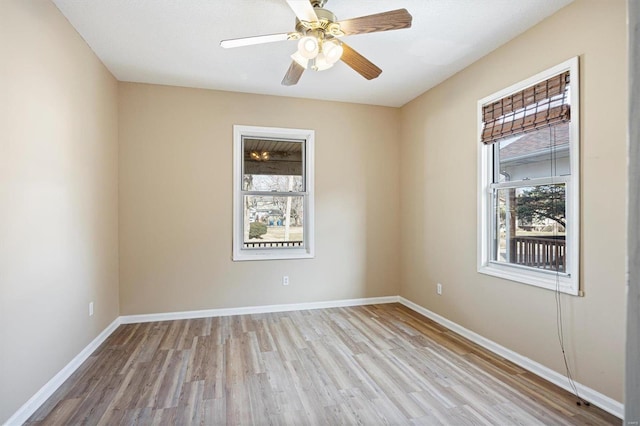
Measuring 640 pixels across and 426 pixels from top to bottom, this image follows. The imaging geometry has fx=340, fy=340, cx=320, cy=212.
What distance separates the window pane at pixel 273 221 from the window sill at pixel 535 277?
89.4 inches

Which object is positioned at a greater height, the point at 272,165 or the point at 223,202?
the point at 272,165

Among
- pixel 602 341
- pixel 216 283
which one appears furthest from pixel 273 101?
pixel 602 341

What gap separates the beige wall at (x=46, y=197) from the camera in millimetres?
1956

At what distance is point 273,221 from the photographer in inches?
175

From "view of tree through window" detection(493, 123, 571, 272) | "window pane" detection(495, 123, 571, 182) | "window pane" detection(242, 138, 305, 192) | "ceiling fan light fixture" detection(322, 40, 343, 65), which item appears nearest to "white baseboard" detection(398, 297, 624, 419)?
"view of tree through window" detection(493, 123, 571, 272)

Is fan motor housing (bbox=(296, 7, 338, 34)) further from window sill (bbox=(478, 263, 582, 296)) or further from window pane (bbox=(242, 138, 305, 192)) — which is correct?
window sill (bbox=(478, 263, 582, 296))

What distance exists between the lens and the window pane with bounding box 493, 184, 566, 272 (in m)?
2.62

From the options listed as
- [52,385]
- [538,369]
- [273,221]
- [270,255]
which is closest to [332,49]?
[273,221]

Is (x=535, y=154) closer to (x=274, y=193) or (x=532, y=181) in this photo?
(x=532, y=181)

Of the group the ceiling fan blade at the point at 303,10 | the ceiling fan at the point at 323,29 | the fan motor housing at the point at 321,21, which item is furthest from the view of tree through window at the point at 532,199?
the ceiling fan blade at the point at 303,10

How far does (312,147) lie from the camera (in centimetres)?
443

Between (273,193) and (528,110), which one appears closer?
(528,110)

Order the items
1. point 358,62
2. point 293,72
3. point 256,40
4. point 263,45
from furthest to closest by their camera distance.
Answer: point 263,45 < point 293,72 < point 358,62 < point 256,40

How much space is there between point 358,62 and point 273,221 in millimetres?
→ 2448
